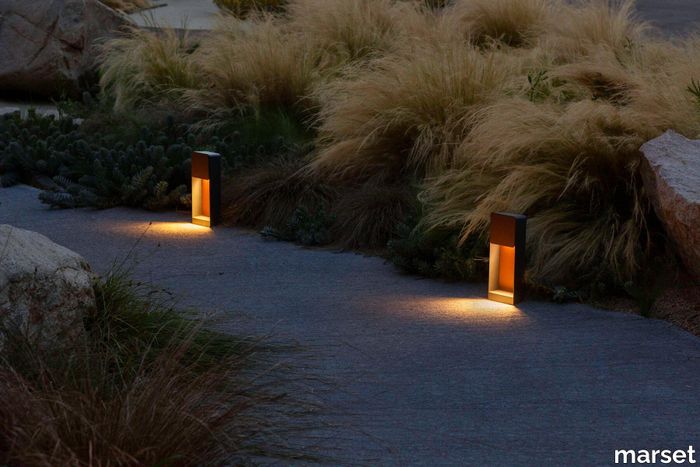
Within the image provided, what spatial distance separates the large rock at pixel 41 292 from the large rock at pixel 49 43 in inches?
303

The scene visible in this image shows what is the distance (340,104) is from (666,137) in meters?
2.51

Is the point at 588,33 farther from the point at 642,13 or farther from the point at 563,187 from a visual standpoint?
the point at 642,13

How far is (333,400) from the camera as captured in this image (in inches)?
164

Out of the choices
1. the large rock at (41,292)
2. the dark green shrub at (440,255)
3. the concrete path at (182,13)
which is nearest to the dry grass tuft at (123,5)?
the concrete path at (182,13)

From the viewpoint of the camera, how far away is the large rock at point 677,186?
512cm

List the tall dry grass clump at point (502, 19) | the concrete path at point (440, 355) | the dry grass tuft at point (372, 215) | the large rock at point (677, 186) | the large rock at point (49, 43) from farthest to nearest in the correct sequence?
the large rock at point (49, 43)
the tall dry grass clump at point (502, 19)
the dry grass tuft at point (372, 215)
the large rock at point (677, 186)
the concrete path at point (440, 355)

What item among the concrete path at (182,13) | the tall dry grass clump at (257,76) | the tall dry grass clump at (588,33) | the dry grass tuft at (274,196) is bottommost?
the dry grass tuft at (274,196)

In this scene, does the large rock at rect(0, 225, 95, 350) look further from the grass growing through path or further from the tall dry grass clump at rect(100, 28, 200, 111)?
the tall dry grass clump at rect(100, 28, 200, 111)

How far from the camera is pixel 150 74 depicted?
975 centimetres

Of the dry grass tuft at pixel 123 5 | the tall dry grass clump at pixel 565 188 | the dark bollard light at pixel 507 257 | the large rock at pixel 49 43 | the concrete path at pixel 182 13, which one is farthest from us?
the dry grass tuft at pixel 123 5

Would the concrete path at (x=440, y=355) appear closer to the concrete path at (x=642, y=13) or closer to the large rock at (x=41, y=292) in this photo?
the large rock at (x=41, y=292)

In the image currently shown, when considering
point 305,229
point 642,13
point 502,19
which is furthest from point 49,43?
point 642,13

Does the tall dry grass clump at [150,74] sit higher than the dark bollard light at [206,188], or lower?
higher

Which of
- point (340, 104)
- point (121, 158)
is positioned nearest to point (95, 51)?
point (121, 158)
